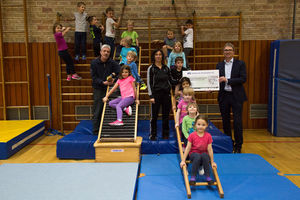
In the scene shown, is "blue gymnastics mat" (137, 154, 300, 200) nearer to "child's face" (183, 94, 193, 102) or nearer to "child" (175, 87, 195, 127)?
"child" (175, 87, 195, 127)

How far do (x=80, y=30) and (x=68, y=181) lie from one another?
14.2 feet

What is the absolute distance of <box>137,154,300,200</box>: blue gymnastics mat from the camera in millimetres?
3180

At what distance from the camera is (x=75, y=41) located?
21.9 feet

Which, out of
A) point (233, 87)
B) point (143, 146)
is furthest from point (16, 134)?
point (233, 87)

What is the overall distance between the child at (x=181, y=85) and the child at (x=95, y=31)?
281cm

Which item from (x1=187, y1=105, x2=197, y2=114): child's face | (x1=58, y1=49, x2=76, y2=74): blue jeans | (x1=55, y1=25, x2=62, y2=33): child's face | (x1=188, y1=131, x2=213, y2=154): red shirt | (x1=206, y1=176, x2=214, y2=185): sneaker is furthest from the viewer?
(x1=58, y1=49, x2=76, y2=74): blue jeans

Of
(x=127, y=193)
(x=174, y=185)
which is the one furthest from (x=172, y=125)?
(x=127, y=193)

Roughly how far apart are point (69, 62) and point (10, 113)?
2326 millimetres

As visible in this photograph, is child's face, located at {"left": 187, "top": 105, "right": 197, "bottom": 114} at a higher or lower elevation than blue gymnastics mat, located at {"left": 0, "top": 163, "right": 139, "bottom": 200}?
higher

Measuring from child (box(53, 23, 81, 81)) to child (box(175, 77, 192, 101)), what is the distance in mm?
2973

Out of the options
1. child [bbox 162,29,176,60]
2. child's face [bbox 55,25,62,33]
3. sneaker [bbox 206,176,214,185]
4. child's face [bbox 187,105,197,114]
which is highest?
child's face [bbox 55,25,62,33]

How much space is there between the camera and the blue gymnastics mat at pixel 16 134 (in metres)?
4.95

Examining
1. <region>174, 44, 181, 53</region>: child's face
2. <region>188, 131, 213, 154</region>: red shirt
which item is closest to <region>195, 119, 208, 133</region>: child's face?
<region>188, 131, 213, 154</region>: red shirt

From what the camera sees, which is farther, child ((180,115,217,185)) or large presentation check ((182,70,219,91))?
large presentation check ((182,70,219,91))
